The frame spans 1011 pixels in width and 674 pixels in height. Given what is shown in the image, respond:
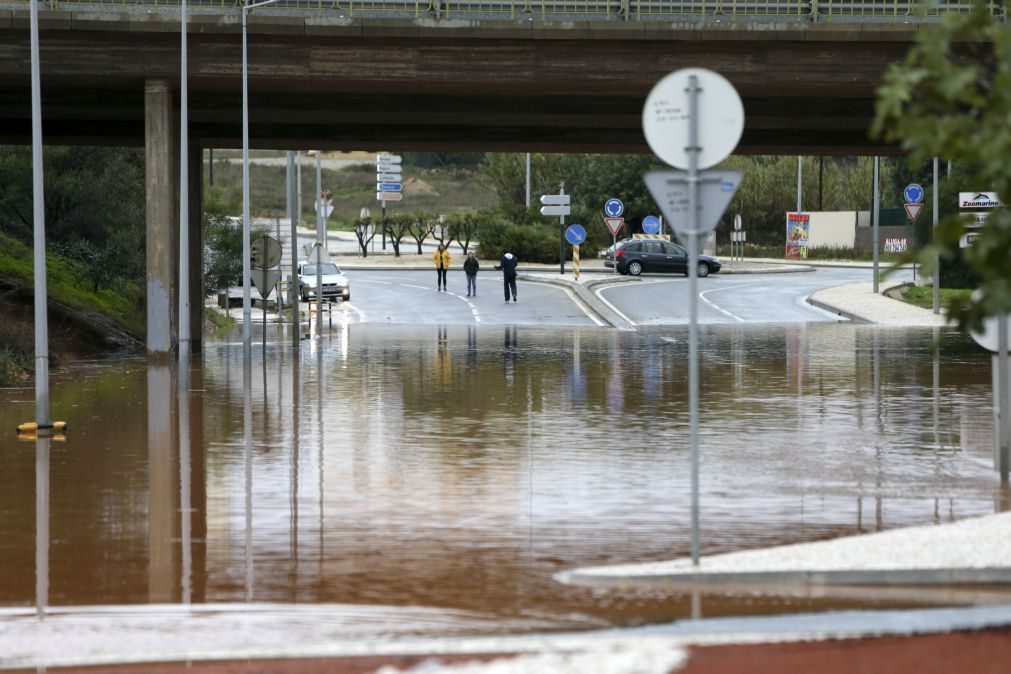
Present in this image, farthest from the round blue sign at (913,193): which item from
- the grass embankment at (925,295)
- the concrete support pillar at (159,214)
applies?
the concrete support pillar at (159,214)

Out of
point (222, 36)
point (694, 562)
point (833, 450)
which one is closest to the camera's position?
point (694, 562)

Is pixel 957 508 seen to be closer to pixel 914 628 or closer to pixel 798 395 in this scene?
pixel 914 628

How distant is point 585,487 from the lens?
13.3 m

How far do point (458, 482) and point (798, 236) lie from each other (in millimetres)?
78201

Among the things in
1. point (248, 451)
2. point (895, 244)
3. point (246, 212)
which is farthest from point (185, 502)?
point (895, 244)

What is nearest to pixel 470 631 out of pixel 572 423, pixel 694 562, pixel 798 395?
pixel 694 562

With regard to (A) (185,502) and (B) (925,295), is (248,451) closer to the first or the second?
(A) (185,502)

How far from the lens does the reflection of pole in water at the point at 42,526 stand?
9188 mm

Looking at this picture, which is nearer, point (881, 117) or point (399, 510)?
point (881, 117)

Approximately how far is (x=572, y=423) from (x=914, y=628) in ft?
35.5

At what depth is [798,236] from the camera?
89.9m

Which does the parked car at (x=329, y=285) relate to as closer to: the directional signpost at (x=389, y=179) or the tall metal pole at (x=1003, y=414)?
the directional signpost at (x=389, y=179)

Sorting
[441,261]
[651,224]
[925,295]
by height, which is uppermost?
[651,224]

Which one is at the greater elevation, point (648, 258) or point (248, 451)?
point (648, 258)
